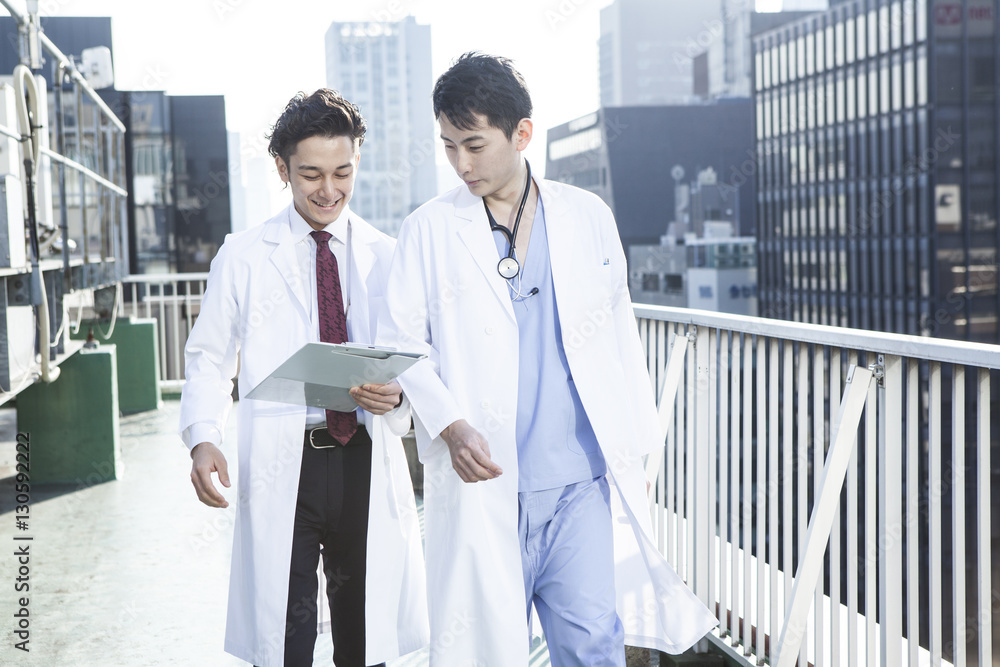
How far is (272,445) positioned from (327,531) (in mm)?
265

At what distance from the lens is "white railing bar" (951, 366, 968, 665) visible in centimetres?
207

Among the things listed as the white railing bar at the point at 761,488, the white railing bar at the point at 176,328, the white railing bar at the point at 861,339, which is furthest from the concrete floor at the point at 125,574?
the white railing bar at the point at 176,328

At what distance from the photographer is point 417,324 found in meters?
2.22

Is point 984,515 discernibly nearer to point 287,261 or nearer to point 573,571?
point 573,571

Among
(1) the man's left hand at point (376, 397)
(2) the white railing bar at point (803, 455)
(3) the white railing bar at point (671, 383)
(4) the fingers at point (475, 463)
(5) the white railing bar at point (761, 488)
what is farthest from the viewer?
(3) the white railing bar at point (671, 383)

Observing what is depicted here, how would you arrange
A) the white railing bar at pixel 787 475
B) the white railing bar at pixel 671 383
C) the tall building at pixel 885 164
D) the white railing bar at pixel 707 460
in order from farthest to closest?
the tall building at pixel 885 164 < the white railing bar at pixel 671 383 < the white railing bar at pixel 707 460 < the white railing bar at pixel 787 475

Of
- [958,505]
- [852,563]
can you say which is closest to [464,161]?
[958,505]

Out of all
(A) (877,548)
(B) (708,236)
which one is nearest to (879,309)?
(B) (708,236)

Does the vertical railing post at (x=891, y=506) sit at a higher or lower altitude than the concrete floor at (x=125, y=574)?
higher

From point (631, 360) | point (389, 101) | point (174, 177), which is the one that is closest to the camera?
point (631, 360)

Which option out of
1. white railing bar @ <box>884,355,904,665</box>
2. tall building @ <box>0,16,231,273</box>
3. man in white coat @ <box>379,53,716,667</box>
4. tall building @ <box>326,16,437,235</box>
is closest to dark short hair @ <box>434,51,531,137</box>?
man in white coat @ <box>379,53,716,667</box>

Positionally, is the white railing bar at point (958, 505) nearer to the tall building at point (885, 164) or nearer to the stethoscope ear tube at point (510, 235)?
the stethoscope ear tube at point (510, 235)

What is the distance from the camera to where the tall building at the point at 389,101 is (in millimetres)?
130625

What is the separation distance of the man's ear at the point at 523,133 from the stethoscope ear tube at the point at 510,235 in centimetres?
8
